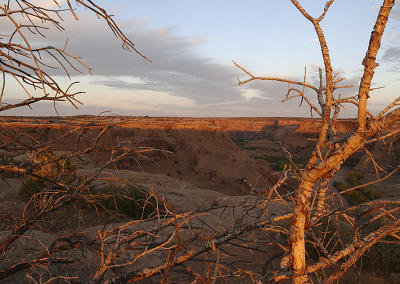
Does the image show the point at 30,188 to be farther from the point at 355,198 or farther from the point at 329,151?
the point at 355,198

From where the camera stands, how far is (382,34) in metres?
1.68

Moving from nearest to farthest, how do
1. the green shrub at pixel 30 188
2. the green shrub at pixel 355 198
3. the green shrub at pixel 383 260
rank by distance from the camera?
the green shrub at pixel 383 260, the green shrub at pixel 30 188, the green shrub at pixel 355 198

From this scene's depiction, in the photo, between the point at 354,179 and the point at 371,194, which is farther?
the point at 354,179

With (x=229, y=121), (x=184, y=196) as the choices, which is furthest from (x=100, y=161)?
(x=229, y=121)

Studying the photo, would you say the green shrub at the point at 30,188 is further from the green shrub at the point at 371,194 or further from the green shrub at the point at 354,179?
the green shrub at the point at 354,179

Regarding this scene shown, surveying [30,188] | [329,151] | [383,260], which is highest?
[329,151]

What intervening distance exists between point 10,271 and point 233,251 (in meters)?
4.40

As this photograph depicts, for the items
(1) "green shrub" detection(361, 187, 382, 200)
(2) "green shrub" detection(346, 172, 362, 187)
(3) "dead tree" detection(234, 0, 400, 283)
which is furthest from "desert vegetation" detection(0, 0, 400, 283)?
(2) "green shrub" detection(346, 172, 362, 187)

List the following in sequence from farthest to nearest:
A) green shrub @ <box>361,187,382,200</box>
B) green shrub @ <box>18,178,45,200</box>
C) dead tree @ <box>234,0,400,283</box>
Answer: green shrub @ <box>361,187,382,200</box>, green shrub @ <box>18,178,45,200</box>, dead tree @ <box>234,0,400,283</box>

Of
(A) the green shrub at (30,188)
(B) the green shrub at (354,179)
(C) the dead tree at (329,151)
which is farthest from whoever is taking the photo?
(B) the green shrub at (354,179)

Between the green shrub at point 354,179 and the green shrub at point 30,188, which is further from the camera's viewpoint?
the green shrub at point 354,179

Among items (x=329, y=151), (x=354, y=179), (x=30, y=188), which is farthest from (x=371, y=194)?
(x=329, y=151)

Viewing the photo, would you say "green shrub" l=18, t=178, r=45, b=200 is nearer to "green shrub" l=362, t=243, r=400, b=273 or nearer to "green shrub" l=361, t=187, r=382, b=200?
"green shrub" l=362, t=243, r=400, b=273

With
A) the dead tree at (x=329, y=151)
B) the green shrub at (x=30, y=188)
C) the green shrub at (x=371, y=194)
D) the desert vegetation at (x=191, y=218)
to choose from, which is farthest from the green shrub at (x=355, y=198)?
the dead tree at (x=329, y=151)
